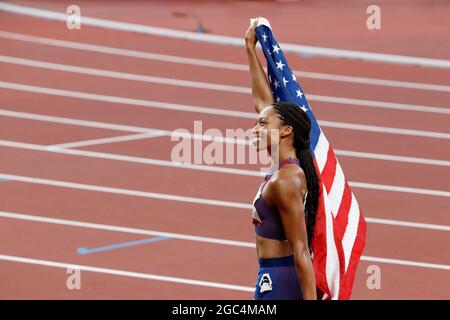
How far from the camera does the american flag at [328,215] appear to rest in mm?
5801

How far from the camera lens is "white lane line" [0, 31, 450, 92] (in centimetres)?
1653

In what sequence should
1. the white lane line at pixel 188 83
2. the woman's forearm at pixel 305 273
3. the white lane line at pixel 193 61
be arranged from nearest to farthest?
the woman's forearm at pixel 305 273 → the white lane line at pixel 188 83 → the white lane line at pixel 193 61

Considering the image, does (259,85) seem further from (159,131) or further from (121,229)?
(159,131)

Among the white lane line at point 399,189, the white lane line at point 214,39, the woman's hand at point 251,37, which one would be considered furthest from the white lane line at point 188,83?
the woman's hand at point 251,37

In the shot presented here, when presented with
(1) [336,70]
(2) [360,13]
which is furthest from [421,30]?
(1) [336,70]

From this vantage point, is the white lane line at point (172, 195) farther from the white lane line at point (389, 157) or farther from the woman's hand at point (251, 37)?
the woman's hand at point (251, 37)

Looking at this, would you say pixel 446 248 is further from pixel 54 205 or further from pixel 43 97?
pixel 43 97

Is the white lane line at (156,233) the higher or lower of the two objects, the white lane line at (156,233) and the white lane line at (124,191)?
the lower

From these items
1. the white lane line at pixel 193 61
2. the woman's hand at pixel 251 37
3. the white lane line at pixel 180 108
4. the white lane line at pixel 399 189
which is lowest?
the woman's hand at pixel 251 37

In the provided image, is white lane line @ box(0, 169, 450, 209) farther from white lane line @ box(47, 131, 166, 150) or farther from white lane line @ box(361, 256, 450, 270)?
white lane line @ box(361, 256, 450, 270)

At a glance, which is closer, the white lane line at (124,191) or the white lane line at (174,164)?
the white lane line at (124,191)

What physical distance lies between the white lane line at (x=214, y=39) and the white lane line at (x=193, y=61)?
1.34 m

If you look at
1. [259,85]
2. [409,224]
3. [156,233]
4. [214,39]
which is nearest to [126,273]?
[156,233]

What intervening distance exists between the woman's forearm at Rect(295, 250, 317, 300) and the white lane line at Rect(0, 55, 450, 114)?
991cm
